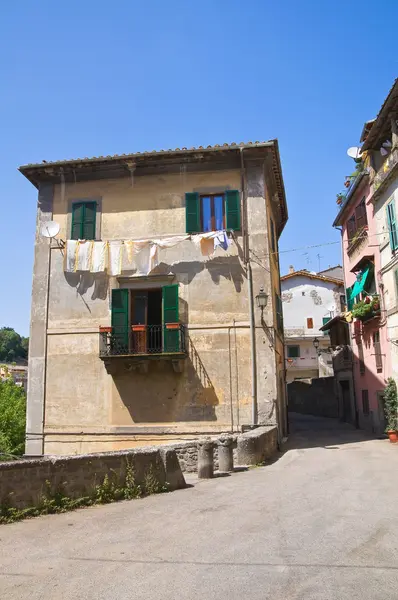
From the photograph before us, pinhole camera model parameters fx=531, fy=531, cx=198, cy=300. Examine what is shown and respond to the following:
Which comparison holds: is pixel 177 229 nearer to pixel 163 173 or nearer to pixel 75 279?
pixel 163 173

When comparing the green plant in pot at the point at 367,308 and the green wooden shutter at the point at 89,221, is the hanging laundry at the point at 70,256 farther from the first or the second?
the green plant in pot at the point at 367,308

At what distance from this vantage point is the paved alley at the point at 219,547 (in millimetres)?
4715

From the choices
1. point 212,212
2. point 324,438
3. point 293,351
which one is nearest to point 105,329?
point 212,212

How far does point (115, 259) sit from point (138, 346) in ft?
9.66


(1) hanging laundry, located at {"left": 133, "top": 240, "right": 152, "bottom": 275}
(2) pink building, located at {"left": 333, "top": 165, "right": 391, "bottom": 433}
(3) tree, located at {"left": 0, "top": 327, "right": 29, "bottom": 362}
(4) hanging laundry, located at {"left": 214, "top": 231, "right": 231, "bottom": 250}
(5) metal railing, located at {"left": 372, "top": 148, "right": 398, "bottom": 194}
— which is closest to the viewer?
(4) hanging laundry, located at {"left": 214, "top": 231, "right": 231, "bottom": 250}

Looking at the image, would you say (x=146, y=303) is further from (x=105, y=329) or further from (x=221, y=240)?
(x=221, y=240)

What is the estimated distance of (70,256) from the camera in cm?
1731

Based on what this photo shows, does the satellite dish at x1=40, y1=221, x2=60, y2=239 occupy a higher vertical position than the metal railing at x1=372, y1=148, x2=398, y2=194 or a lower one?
lower

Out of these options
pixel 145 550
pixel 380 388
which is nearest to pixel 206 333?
pixel 380 388

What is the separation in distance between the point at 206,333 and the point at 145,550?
10.6 meters

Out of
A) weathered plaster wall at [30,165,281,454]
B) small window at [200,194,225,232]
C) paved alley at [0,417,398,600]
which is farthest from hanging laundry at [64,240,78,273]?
paved alley at [0,417,398,600]

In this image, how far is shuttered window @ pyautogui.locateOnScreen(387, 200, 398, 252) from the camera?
61.2ft

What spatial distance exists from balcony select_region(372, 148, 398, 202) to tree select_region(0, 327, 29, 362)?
78.1 meters

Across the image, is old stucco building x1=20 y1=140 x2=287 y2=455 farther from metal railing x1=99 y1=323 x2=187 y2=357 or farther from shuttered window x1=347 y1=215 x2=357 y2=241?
shuttered window x1=347 y1=215 x2=357 y2=241
